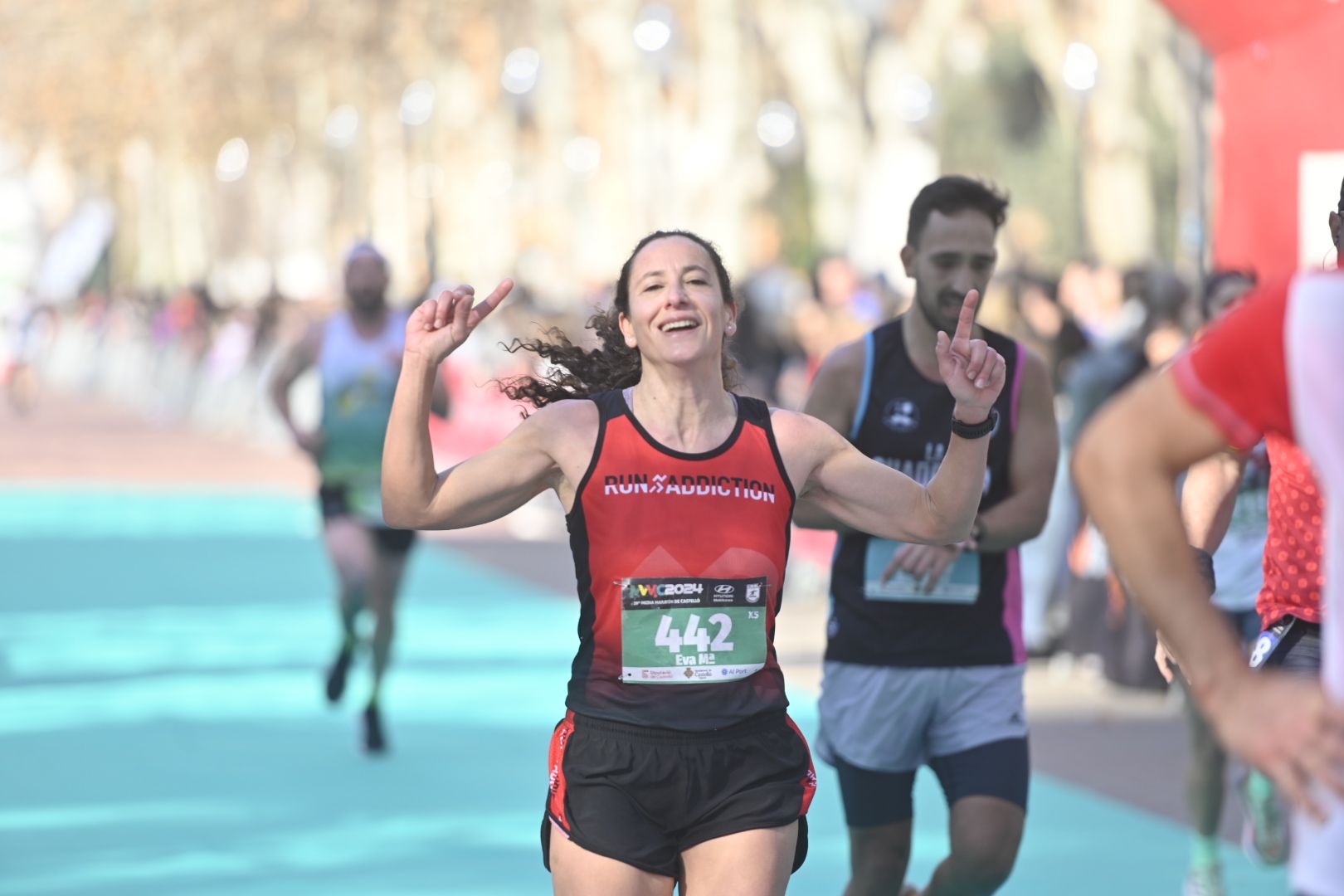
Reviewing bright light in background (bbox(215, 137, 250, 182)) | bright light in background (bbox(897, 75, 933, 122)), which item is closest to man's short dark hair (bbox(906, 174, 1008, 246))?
bright light in background (bbox(897, 75, 933, 122))

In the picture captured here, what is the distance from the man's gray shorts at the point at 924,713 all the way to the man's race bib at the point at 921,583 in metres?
0.18

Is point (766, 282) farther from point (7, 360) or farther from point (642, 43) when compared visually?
point (7, 360)

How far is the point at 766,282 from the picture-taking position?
23.5m

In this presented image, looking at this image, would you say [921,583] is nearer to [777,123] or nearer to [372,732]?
[372,732]

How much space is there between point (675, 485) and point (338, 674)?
629 cm

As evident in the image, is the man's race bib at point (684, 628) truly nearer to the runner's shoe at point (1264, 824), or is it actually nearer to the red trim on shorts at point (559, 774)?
the red trim on shorts at point (559, 774)

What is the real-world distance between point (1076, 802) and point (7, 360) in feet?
109

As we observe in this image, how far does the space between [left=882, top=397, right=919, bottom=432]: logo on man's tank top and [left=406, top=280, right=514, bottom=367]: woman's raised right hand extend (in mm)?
1551

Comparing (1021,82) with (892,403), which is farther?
(1021,82)

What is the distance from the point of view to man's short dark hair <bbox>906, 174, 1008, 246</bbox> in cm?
596

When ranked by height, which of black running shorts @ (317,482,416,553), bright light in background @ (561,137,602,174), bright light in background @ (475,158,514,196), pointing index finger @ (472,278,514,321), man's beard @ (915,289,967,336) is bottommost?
black running shorts @ (317,482,416,553)

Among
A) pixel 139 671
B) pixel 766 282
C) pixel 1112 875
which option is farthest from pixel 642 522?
pixel 766 282

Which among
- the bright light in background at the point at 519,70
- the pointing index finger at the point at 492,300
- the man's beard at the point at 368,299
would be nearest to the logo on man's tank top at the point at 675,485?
the pointing index finger at the point at 492,300

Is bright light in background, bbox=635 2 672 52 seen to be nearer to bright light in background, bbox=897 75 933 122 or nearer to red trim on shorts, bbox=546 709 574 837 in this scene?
bright light in background, bbox=897 75 933 122
